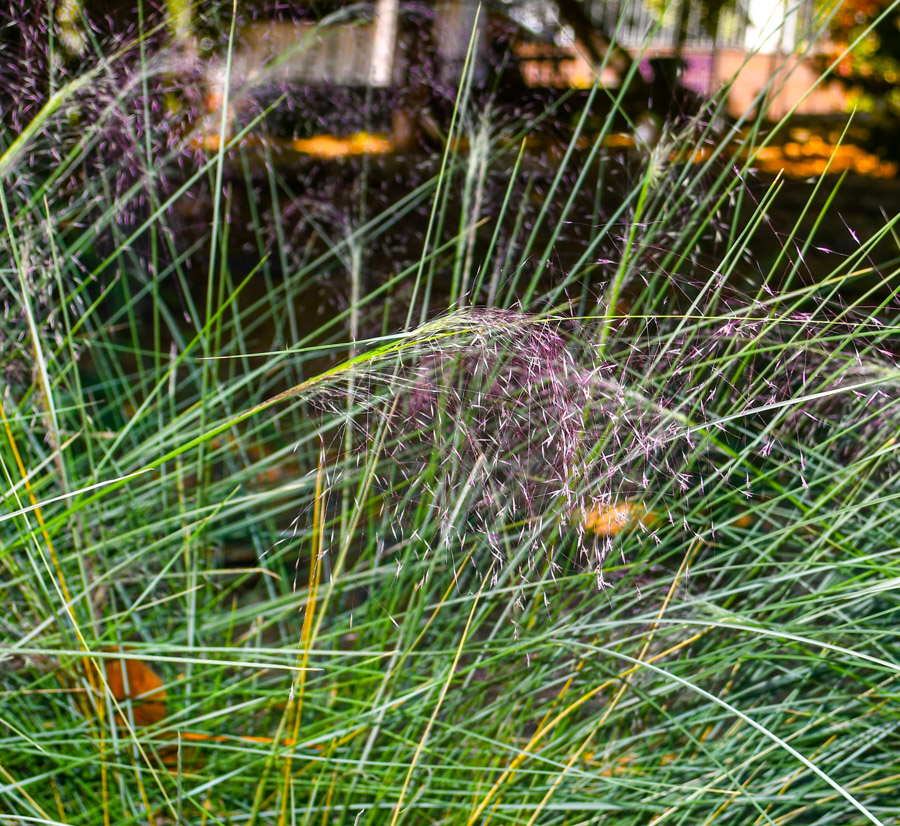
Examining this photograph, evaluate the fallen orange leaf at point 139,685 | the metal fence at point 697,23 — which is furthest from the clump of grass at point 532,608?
the metal fence at point 697,23

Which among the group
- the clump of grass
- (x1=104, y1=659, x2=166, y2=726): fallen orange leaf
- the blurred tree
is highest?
the blurred tree

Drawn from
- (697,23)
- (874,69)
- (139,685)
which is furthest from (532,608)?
(874,69)

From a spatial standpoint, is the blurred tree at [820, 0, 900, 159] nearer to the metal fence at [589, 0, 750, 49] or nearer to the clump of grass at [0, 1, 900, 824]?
the metal fence at [589, 0, 750, 49]

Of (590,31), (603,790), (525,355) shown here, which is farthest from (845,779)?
(590,31)

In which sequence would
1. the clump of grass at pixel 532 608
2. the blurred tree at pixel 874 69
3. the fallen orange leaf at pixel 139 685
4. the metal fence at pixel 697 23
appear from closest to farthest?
the clump of grass at pixel 532 608 → the fallen orange leaf at pixel 139 685 → the metal fence at pixel 697 23 → the blurred tree at pixel 874 69

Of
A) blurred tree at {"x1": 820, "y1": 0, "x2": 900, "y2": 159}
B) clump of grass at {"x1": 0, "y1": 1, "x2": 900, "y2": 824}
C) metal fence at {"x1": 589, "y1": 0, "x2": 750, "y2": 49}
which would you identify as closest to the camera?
clump of grass at {"x1": 0, "y1": 1, "x2": 900, "y2": 824}

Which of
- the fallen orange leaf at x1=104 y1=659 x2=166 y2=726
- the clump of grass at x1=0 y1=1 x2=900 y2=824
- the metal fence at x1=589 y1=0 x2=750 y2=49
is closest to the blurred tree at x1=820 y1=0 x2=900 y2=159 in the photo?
the metal fence at x1=589 y1=0 x2=750 y2=49

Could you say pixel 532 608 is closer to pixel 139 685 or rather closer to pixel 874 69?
pixel 139 685

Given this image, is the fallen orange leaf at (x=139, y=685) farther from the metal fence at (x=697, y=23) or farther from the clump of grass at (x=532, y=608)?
the metal fence at (x=697, y=23)

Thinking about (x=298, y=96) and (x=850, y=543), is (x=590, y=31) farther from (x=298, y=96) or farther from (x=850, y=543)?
(x=850, y=543)

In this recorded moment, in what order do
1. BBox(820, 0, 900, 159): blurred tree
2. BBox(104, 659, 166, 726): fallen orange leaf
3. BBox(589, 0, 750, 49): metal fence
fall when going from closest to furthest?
BBox(104, 659, 166, 726): fallen orange leaf → BBox(589, 0, 750, 49): metal fence → BBox(820, 0, 900, 159): blurred tree

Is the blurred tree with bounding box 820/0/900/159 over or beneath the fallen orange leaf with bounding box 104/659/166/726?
over

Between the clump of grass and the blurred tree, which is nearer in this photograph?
the clump of grass

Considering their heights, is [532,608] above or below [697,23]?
below
